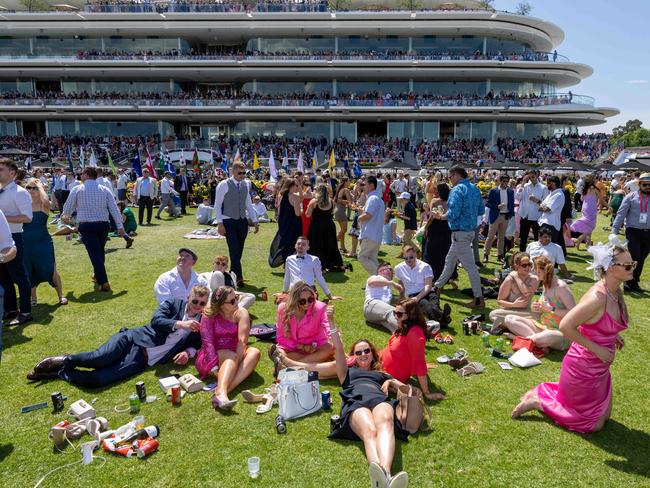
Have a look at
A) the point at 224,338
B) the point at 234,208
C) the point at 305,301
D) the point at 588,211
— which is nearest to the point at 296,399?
the point at 305,301

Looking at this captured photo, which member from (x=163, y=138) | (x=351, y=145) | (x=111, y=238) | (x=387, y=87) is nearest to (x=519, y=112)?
(x=387, y=87)

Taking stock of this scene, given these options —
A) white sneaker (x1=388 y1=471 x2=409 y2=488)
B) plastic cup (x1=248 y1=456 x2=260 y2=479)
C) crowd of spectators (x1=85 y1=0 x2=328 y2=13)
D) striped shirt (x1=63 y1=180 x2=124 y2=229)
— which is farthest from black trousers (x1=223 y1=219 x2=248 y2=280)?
crowd of spectators (x1=85 y1=0 x2=328 y2=13)

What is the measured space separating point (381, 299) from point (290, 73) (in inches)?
1718

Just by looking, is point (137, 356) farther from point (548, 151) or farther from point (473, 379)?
point (548, 151)

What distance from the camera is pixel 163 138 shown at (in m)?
46.8

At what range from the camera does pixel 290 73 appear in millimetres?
46812

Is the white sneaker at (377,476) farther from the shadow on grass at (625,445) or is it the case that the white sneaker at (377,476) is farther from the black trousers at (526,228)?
the black trousers at (526,228)

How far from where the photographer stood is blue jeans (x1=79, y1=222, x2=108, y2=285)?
805 centimetres

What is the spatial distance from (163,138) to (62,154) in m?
8.96

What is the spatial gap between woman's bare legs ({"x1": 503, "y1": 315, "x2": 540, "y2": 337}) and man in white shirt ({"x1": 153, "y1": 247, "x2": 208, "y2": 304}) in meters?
4.18

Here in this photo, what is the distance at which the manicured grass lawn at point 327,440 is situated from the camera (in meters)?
3.64

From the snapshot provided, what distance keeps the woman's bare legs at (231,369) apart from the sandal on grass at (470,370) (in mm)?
2274

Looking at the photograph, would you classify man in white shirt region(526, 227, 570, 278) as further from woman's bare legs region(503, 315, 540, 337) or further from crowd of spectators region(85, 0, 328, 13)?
crowd of spectators region(85, 0, 328, 13)

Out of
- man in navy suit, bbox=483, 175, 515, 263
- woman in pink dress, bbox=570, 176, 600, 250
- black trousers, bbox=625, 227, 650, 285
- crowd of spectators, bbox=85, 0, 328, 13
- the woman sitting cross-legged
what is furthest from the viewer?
crowd of spectators, bbox=85, 0, 328, 13
